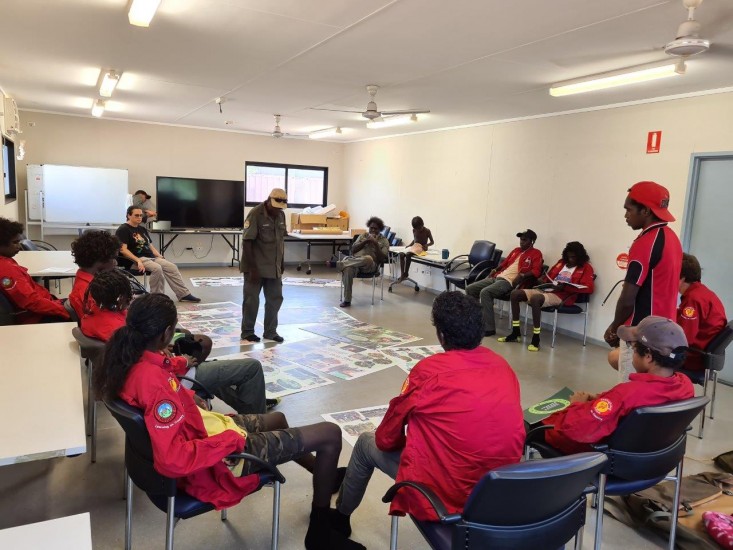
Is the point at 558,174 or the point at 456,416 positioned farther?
the point at 558,174

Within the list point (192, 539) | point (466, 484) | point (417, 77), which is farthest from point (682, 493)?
point (417, 77)

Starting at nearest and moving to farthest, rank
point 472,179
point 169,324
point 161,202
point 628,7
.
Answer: point 169,324, point 628,7, point 472,179, point 161,202

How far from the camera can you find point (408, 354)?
486 centimetres

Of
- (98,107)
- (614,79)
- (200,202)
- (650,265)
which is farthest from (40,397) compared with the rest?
(200,202)

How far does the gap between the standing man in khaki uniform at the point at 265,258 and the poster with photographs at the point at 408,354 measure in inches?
43.7

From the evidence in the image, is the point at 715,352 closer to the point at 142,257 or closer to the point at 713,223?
the point at 713,223

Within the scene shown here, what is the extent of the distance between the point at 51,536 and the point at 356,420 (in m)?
2.43

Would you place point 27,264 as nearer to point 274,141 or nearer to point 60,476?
point 60,476

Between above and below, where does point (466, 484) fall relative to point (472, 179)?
below

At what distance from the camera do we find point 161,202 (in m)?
9.16

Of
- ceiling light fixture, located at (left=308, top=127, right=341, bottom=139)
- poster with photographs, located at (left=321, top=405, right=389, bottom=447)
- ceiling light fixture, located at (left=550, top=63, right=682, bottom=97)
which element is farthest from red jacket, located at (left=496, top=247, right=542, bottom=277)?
ceiling light fixture, located at (left=308, top=127, right=341, bottom=139)

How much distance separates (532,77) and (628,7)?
171 cm

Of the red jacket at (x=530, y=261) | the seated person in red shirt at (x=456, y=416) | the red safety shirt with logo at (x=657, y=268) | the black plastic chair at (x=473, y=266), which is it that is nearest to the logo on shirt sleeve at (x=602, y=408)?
the seated person in red shirt at (x=456, y=416)

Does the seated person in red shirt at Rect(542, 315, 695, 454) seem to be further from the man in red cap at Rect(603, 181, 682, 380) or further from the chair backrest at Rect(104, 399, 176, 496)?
the chair backrest at Rect(104, 399, 176, 496)
